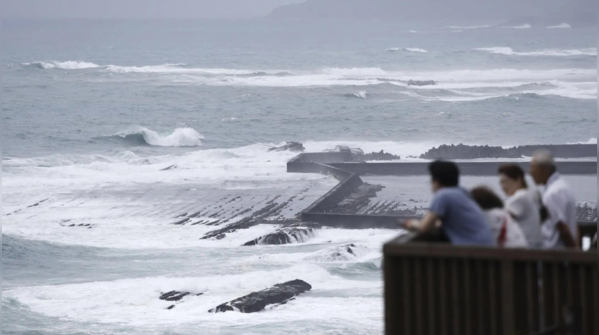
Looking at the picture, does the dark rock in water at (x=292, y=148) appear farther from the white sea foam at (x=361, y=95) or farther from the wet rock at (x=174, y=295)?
the white sea foam at (x=361, y=95)

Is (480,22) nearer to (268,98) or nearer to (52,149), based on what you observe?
(268,98)

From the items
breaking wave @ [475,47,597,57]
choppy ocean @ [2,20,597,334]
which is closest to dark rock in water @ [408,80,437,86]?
choppy ocean @ [2,20,597,334]

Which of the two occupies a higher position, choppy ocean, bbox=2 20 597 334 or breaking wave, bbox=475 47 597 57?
breaking wave, bbox=475 47 597 57

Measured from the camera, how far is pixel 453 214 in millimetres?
5043

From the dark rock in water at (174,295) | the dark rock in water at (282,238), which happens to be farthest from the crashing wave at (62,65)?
the dark rock in water at (174,295)

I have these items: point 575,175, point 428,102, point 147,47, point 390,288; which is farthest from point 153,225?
point 147,47

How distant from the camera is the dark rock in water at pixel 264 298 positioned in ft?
48.4

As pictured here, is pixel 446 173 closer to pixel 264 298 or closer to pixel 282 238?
pixel 264 298

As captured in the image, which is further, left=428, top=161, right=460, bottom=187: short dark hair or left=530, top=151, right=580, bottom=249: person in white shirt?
left=530, top=151, right=580, bottom=249: person in white shirt

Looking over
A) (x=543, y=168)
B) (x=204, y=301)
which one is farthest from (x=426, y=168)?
(x=543, y=168)

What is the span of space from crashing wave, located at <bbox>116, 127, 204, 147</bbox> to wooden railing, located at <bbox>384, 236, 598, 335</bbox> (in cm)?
4251

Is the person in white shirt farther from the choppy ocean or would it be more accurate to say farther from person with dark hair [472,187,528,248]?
the choppy ocean

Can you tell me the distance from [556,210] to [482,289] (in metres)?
0.65

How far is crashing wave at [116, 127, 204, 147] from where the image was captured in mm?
47562
